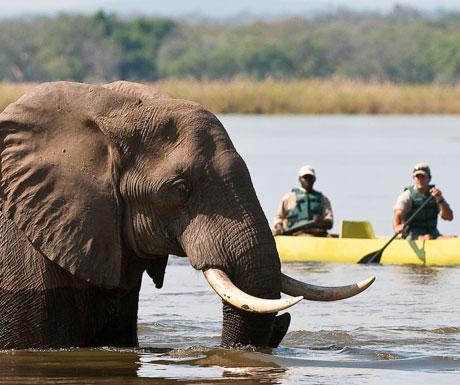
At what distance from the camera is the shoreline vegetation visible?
169ft

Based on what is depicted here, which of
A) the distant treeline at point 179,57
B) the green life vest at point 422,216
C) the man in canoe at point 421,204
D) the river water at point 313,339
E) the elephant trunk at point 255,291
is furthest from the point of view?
the distant treeline at point 179,57

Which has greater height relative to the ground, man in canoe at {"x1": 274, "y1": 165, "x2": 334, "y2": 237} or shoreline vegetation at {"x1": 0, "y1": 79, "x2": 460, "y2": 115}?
shoreline vegetation at {"x1": 0, "y1": 79, "x2": 460, "y2": 115}

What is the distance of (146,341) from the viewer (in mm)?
10289

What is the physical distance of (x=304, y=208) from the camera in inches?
635

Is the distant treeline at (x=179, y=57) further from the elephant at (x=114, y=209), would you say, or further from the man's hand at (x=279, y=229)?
the elephant at (x=114, y=209)

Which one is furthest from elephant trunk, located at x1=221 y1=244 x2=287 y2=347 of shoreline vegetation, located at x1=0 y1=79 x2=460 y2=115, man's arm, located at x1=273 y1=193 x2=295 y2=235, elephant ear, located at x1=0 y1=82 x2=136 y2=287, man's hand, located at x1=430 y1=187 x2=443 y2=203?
shoreline vegetation, located at x1=0 y1=79 x2=460 y2=115

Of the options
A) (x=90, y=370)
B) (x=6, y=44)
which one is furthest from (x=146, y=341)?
(x=6, y=44)

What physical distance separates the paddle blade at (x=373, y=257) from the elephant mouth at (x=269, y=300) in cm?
824

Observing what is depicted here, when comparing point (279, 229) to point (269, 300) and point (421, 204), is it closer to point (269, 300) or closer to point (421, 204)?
point (421, 204)

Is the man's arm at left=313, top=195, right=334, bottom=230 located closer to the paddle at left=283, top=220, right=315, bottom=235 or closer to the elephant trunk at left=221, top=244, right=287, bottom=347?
the paddle at left=283, top=220, right=315, bottom=235

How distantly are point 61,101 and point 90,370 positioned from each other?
1483 millimetres

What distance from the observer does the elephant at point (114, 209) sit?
752cm

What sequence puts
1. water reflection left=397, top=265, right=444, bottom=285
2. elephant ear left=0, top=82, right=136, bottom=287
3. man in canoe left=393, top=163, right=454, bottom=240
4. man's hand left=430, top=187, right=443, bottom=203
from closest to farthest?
elephant ear left=0, top=82, right=136, bottom=287 → water reflection left=397, top=265, right=444, bottom=285 → man's hand left=430, top=187, right=443, bottom=203 → man in canoe left=393, top=163, right=454, bottom=240

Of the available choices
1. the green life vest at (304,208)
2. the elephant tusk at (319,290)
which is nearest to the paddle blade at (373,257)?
the green life vest at (304,208)
